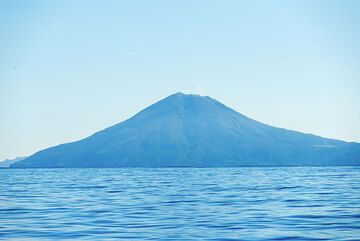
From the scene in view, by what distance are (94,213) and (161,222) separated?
5.55 metres

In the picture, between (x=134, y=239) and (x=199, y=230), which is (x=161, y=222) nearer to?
(x=199, y=230)

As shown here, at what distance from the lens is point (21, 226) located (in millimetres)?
21719

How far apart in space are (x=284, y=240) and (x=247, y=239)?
4.39 feet

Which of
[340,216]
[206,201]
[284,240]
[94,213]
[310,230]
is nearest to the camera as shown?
[284,240]

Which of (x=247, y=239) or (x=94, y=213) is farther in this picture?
(x=94, y=213)

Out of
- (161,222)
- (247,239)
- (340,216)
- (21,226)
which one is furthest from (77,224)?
(340,216)

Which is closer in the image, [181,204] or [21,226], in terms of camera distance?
[21,226]

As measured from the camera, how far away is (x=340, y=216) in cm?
2412

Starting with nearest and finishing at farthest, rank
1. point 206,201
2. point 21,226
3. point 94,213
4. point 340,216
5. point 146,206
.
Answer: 1. point 21,226
2. point 340,216
3. point 94,213
4. point 146,206
5. point 206,201

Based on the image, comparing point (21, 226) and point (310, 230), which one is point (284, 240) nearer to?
point (310, 230)

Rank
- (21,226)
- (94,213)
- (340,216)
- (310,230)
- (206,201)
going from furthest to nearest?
(206,201) < (94,213) < (340,216) < (21,226) < (310,230)

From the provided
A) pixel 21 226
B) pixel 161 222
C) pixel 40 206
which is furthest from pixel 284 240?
pixel 40 206

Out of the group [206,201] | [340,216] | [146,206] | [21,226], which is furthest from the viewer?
[206,201]

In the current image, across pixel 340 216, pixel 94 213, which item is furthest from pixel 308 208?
pixel 94 213
